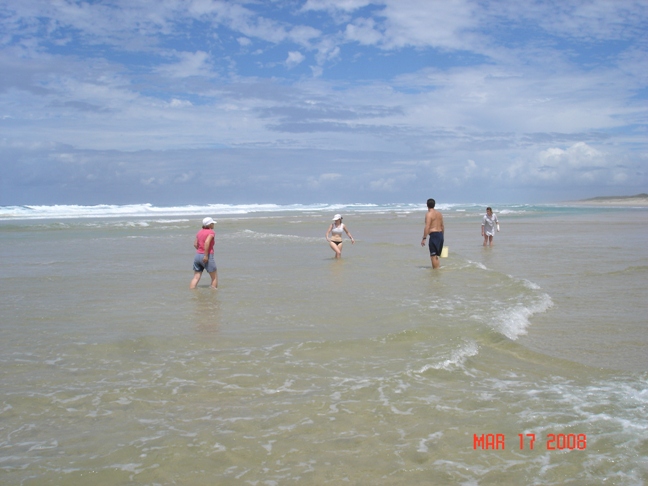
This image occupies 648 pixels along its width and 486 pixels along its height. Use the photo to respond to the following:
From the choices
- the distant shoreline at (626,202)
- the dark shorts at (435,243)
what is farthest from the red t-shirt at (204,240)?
the distant shoreline at (626,202)

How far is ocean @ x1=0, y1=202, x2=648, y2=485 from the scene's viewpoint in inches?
143

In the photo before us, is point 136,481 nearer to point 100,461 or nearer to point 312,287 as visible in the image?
point 100,461

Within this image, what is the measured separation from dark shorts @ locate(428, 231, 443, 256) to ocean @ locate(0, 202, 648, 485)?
2.10 metres

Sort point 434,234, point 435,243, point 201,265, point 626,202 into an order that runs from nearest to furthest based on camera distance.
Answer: point 201,265 → point 435,243 → point 434,234 → point 626,202

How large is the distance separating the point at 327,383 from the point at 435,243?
8274mm

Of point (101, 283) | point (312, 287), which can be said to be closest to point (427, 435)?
point (312, 287)

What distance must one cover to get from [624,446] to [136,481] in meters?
3.33

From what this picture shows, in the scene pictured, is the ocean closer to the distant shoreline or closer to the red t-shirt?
the red t-shirt

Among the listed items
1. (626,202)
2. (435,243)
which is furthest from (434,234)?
(626,202)

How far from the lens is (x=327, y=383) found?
16.7 feet

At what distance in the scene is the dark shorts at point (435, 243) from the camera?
1280cm

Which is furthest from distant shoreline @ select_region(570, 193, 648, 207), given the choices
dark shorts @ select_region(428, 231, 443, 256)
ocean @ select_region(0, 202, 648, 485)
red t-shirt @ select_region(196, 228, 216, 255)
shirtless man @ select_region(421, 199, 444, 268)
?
ocean @ select_region(0, 202, 648, 485)

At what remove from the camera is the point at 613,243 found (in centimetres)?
1859

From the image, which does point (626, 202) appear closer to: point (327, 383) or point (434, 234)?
point (434, 234)
